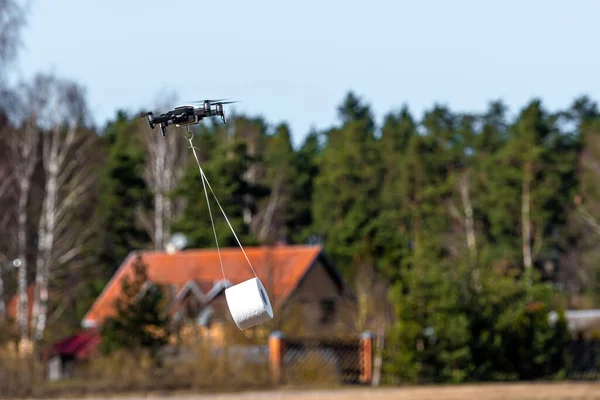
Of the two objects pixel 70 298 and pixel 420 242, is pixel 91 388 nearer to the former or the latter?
pixel 420 242

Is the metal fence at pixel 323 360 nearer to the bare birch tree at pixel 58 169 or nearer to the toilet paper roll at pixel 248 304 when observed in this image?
the bare birch tree at pixel 58 169

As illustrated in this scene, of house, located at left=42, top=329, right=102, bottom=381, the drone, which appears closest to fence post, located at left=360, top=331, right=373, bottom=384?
house, located at left=42, top=329, right=102, bottom=381

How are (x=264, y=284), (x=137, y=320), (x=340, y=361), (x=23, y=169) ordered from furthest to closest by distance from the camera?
1. (x=23, y=169)
2. (x=264, y=284)
3. (x=340, y=361)
4. (x=137, y=320)

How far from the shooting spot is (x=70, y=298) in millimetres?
44156

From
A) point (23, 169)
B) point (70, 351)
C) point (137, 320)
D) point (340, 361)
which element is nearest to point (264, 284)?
point (340, 361)

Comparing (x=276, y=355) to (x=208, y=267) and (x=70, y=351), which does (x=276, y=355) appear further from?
(x=208, y=267)

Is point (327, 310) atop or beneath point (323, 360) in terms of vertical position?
atop

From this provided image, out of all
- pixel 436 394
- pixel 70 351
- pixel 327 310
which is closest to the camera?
pixel 436 394

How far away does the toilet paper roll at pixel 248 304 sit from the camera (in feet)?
20.5

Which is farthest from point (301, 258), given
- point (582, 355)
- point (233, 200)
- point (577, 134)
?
point (577, 134)

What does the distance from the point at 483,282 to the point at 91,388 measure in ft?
27.7

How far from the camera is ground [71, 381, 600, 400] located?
18062 millimetres

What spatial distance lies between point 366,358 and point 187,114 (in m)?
17.7

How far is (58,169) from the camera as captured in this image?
1356 inches
